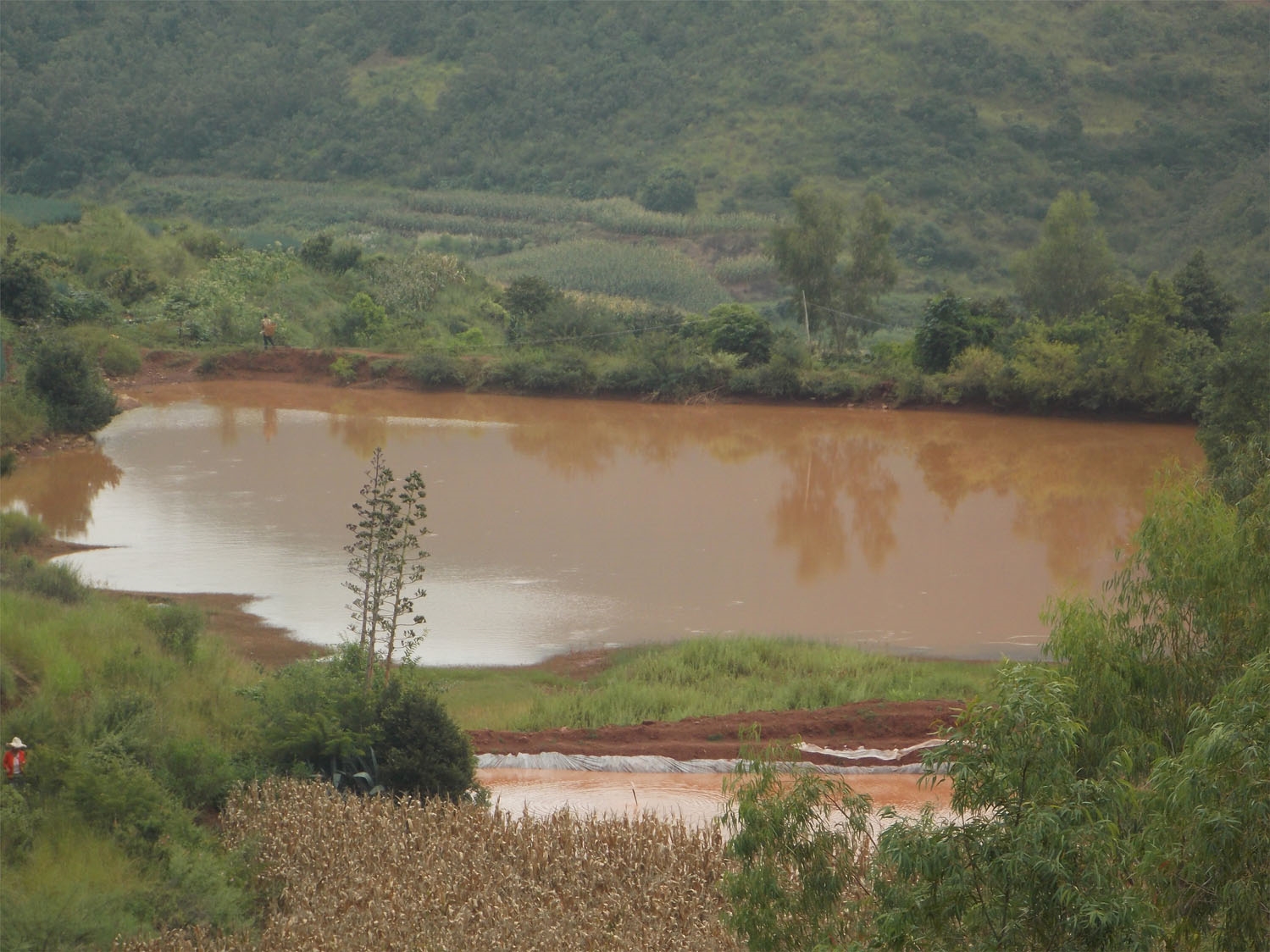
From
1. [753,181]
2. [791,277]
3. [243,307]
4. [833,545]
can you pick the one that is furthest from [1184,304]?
[753,181]

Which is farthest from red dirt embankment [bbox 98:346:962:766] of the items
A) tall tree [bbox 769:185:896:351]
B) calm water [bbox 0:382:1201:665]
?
tall tree [bbox 769:185:896:351]

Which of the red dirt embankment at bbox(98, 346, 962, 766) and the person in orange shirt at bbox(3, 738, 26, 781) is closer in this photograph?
the person in orange shirt at bbox(3, 738, 26, 781)

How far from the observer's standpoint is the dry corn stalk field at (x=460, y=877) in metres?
7.76

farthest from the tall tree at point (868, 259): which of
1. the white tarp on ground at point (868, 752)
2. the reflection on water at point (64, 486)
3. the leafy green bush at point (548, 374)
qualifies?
the white tarp on ground at point (868, 752)

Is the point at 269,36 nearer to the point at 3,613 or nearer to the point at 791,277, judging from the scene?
the point at 791,277

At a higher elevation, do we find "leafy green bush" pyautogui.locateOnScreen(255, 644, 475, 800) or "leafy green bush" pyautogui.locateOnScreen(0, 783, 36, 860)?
"leafy green bush" pyautogui.locateOnScreen(255, 644, 475, 800)

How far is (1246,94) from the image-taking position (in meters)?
59.1

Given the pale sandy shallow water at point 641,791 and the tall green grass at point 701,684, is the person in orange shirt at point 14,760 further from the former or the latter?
Result: the tall green grass at point 701,684

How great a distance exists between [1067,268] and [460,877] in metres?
28.3

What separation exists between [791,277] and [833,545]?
15236 mm

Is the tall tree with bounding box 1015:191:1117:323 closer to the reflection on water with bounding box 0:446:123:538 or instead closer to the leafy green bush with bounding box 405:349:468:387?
the leafy green bush with bounding box 405:349:468:387

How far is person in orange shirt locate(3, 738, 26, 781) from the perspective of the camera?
28.5 ft

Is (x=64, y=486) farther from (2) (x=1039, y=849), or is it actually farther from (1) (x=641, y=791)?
(2) (x=1039, y=849)

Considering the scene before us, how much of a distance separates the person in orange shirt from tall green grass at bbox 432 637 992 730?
436 centimetres
